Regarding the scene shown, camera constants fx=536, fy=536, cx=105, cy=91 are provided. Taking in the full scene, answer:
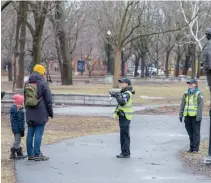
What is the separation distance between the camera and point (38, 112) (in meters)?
10.0

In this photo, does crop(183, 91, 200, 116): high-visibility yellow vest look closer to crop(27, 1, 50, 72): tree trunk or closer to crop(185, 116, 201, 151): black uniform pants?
crop(185, 116, 201, 151): black uniform pants

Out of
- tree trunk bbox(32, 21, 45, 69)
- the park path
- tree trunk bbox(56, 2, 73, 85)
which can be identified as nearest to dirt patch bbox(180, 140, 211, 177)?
the park path

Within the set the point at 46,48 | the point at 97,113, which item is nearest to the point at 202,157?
the point at 97,113

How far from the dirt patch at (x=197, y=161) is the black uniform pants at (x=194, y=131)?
195 millimetres

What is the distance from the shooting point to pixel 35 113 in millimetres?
10031

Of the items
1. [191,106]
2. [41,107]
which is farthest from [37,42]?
[41,107]

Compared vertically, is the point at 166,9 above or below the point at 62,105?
above

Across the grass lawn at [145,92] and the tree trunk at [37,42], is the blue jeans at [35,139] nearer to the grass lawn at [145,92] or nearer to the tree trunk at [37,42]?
the tree trunk at [37,42]

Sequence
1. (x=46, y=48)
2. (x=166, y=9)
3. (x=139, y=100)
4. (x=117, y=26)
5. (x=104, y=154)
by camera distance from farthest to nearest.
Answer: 1. (x=46, y=48)
2. (x=166, y=9)
3. (x=117, y=26)
4. (x=139, y=100)
5. (x=104, y=154)

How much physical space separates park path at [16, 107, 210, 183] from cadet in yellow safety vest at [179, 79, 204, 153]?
485 mm

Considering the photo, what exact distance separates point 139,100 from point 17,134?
19021 millimetres

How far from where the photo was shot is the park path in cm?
850

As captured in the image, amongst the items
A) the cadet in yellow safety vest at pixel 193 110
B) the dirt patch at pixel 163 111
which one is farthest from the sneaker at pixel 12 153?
the dirt patch at pixel 163 111

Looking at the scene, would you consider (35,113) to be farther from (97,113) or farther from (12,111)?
(97,113)
